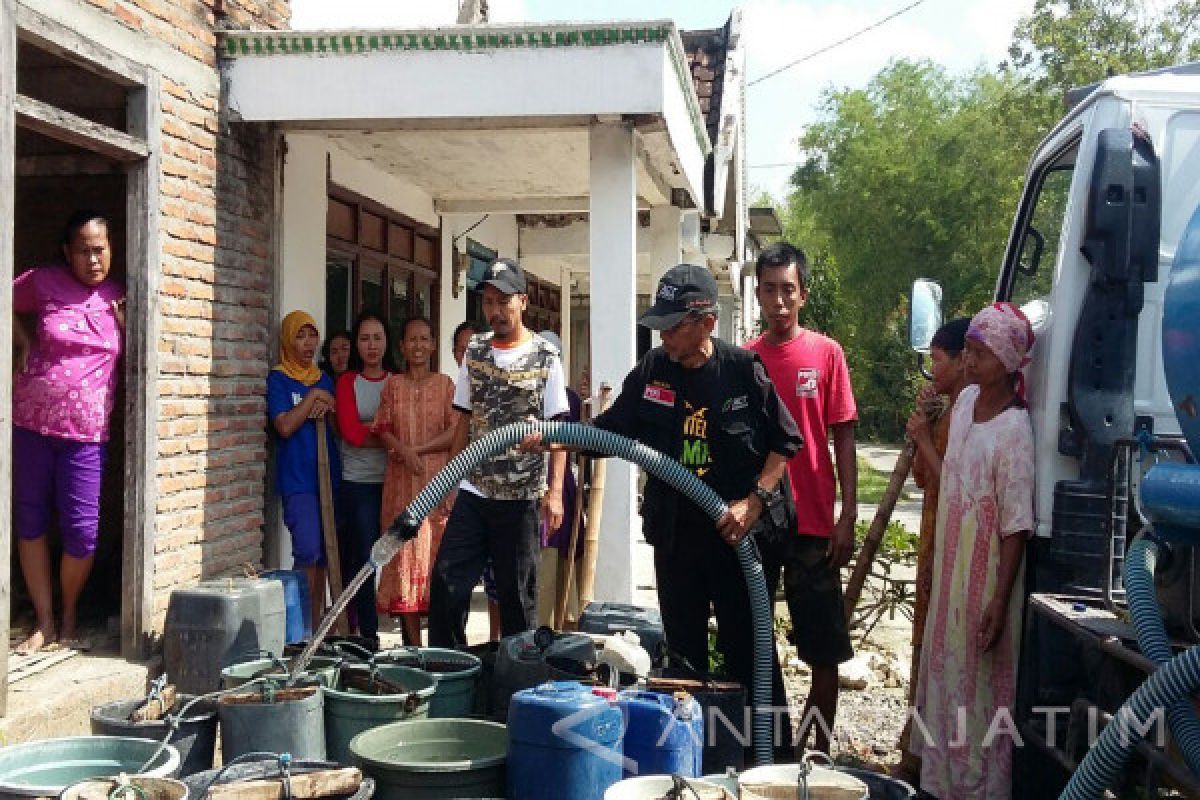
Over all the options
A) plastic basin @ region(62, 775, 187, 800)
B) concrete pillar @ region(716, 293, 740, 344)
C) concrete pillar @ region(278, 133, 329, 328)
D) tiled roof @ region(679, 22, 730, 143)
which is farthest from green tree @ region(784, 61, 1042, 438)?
plastic basin @ region(62, 775, 187, 800)

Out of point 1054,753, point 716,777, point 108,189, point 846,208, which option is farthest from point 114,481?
point 846,208

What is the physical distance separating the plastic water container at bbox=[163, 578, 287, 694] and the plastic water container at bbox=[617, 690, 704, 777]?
6.80ft

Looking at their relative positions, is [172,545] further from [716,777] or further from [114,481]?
[716,777]

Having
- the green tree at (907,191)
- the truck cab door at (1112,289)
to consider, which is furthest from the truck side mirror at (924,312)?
the green tree at (907,191)

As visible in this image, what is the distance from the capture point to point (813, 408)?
4277mm

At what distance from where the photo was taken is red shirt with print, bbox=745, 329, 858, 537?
4.24m

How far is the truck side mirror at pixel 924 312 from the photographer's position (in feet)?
15.9

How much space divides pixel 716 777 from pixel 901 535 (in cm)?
→ 595

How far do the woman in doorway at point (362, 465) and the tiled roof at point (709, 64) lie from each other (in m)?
5.36

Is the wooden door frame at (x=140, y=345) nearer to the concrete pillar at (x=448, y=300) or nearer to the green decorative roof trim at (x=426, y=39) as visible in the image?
the green decorative roof trim at (x=426, y=39)

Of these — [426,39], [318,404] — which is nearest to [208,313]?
[318,404]

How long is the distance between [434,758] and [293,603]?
6.94 feet

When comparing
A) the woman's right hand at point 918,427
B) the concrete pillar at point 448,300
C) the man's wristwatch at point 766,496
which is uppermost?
the concrete pillar at point 448,300

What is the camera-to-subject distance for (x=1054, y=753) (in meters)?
3.07
